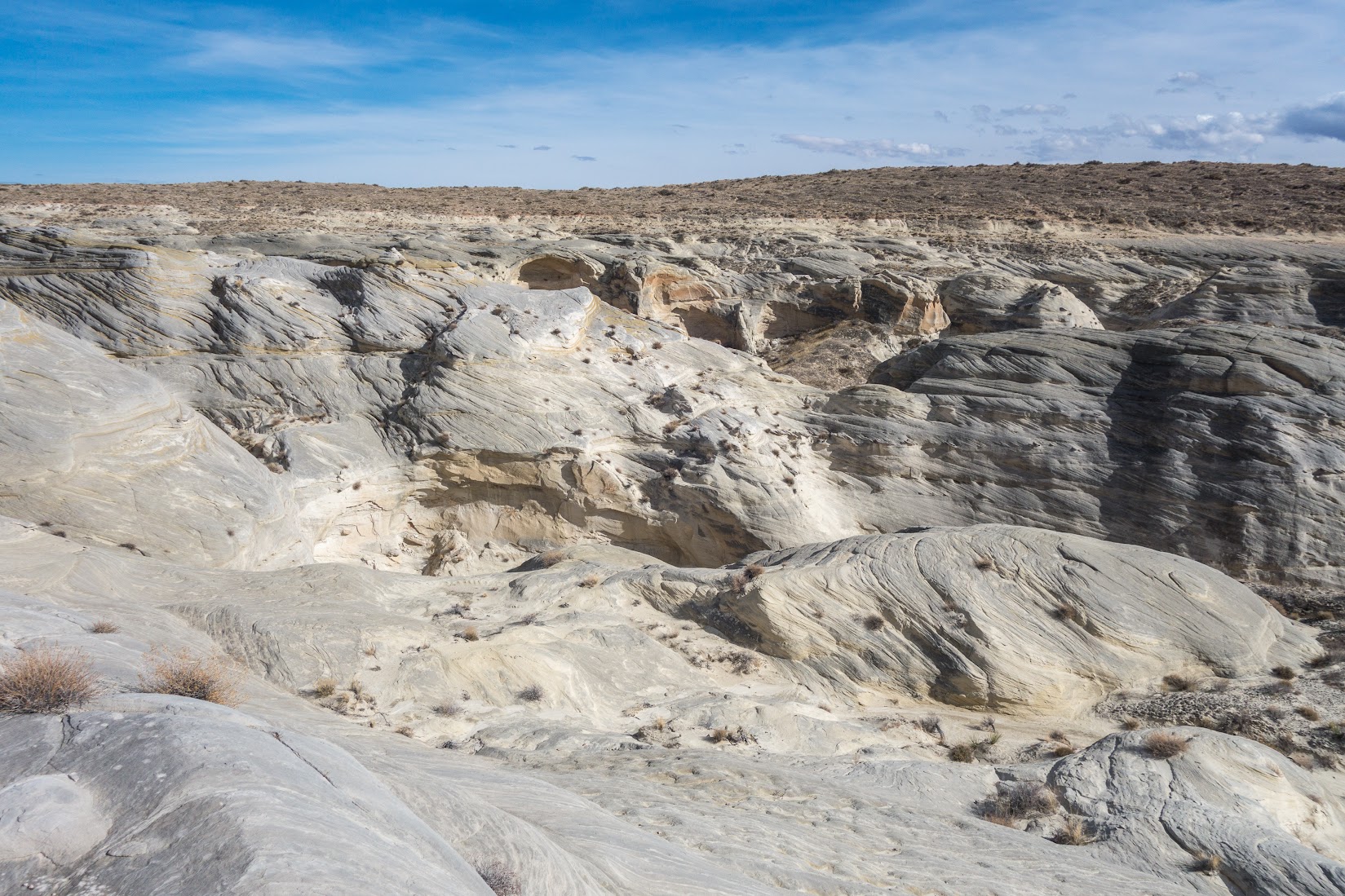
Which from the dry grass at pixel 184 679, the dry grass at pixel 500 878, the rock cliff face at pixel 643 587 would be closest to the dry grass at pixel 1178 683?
the rock cliff face at pixel 643 587

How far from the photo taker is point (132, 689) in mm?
7020

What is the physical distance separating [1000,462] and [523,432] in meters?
11.9

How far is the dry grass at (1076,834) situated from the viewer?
10.1 m

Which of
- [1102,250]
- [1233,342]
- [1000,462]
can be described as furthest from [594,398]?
[1102,250]

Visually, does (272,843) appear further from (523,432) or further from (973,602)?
(523,432)

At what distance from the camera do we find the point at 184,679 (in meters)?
7.52

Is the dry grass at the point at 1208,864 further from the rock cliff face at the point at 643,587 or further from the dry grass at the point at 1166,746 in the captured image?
the dry grass at the point at 1166,746

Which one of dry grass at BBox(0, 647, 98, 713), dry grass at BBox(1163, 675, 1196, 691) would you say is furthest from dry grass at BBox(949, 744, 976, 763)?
dry grass at BBox(0, 647, 98, 713)

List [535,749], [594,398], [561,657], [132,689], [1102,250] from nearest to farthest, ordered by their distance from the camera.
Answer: [132,689]
[535,749]
[561,657]
[594,398]
[1102,250]

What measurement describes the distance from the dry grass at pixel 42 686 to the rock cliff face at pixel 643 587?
5.7 inches

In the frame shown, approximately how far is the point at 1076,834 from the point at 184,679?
10.4m

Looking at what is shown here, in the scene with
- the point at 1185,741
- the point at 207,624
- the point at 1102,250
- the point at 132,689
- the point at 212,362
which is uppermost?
the point at 1102,250

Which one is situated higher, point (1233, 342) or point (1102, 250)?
point (1102, 250)

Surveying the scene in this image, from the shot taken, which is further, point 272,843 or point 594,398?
point 594,398
